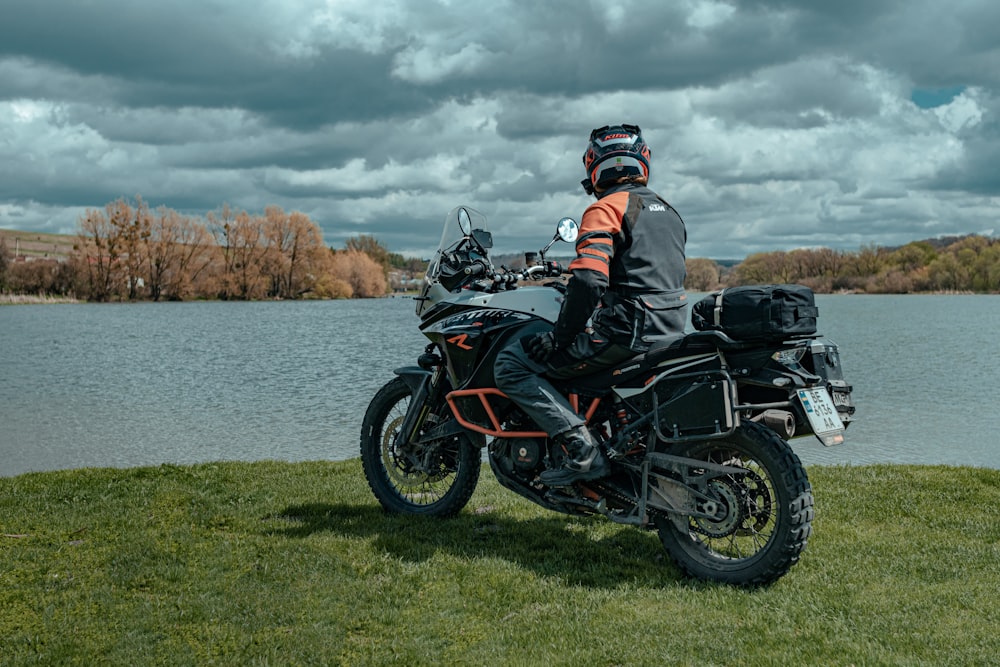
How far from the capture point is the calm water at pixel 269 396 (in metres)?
11.8

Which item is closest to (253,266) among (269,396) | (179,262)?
(179,262)

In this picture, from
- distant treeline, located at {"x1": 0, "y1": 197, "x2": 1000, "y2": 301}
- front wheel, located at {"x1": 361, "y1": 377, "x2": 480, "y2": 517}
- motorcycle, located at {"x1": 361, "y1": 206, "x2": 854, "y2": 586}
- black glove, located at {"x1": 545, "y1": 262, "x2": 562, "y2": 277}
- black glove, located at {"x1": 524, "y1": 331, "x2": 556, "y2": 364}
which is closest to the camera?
motorcycle, located at {"x1": 361, "y1": 206, "x2": 854, "y2": 586}

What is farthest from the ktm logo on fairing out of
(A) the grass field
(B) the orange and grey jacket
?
(A) the grass field

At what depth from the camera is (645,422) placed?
5.36 meters

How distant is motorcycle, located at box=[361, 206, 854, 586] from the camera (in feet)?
15.9

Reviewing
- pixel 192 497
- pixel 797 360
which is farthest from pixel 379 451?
pixel 797 360

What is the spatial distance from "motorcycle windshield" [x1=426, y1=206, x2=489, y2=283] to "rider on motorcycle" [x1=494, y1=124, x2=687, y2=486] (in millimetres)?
1309

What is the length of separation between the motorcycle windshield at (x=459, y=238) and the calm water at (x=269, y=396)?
5197 mm

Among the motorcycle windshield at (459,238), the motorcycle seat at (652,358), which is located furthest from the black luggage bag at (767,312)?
the motorcycle windshield at (459,238)

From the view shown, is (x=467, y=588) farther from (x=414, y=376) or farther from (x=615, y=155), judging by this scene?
(x=615, y=155)

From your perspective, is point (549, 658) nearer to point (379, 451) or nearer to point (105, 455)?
point (379, 451)

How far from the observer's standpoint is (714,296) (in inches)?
198

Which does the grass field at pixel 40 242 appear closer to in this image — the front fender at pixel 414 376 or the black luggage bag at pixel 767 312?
the front fender at pixel 414 376

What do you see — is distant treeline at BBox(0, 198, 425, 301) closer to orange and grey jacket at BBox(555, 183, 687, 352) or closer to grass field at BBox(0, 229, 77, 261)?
grass field at BBox(0, 229, 77, 261)
